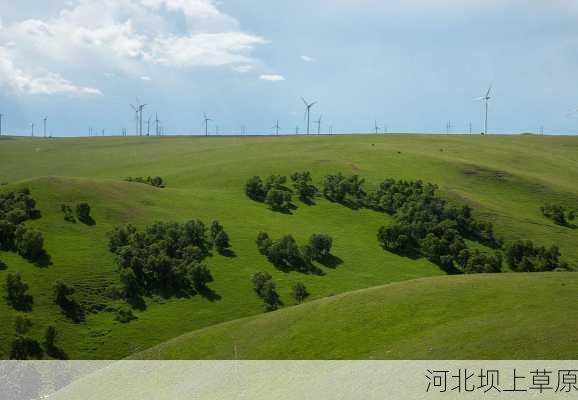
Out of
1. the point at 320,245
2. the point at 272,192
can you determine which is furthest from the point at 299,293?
the point at 272,192

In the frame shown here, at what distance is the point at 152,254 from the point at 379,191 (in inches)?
2299

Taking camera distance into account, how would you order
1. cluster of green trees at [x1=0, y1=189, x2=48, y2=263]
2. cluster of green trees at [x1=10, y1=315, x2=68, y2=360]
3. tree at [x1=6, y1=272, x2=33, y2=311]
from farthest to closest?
1. cluster of green trees at [x1=0, y1=189, x2=48, y2=263]
2. tree at [x1=6, y1=272, x2=33, y2=311]
3. cluster of green trees at [x1=10, y1=315, x2=68, y2=360]

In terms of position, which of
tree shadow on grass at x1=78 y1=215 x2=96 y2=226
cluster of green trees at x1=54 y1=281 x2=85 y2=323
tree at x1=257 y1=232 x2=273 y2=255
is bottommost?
cluster of green trees at x1=54 y1=281 x2=85 y2=323

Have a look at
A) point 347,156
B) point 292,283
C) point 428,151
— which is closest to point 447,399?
point 292,283

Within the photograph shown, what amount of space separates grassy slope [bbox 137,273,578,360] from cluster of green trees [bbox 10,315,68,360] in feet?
55.4

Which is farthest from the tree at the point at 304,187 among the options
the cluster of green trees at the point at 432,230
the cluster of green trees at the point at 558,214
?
the cluster of green trees at the point at 558,214

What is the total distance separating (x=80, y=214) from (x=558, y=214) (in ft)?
297

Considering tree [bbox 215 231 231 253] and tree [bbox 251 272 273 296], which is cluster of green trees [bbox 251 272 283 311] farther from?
tree [bbox 215 231 231 253]

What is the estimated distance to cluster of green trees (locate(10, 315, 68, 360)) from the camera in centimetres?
6281

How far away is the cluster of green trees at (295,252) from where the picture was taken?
9425 centimetres

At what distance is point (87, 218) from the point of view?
9756 centimetres

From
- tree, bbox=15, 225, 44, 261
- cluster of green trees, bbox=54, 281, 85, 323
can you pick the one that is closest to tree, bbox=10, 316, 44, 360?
cluster of green trees, bbox=54, 281, 85, 323

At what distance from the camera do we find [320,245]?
98188mm

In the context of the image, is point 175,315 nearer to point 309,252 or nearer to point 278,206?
point 309,252
